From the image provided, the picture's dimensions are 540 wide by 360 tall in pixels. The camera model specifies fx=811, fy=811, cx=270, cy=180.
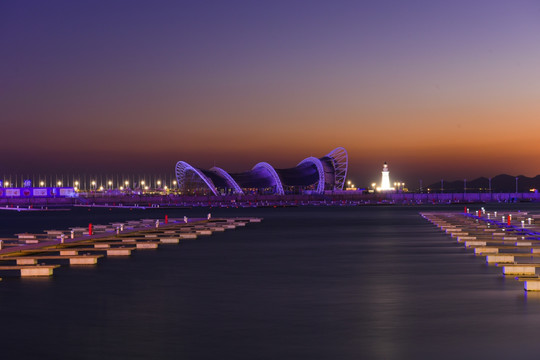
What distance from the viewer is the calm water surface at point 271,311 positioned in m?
17.2

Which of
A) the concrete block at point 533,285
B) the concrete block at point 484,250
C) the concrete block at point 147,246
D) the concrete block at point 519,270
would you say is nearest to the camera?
the concrete block at point 533,285

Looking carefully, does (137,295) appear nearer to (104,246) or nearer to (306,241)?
(104,246)

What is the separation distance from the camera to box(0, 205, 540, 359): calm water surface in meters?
17.2

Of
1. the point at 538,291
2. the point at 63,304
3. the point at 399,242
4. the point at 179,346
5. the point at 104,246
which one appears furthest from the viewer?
the point at 399,242

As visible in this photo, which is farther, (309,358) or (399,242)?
(399,242)

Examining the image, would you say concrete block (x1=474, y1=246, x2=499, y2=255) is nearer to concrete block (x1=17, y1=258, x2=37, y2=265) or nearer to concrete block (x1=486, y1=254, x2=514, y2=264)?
concrete block (x1=486, y1=254, x2=514, y2=264)

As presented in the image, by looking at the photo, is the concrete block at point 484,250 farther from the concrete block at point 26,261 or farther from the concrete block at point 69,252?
the concrete block at point 26,261

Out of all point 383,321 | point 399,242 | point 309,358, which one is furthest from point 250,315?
point 399,242

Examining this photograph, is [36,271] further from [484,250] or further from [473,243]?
[473,243]

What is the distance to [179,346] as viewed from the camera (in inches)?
686

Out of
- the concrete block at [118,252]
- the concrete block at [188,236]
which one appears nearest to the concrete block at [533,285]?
the concrete block at [118,252]

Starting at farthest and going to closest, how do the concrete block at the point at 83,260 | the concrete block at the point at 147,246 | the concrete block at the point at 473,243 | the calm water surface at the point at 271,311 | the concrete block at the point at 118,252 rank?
the concrete block at the point at 147,246 → the concrete block at the point at 473,243 → the concrete block at the point at 118,252 → the concrete block at the point at 83,260 → the calm water surface at the point at 271,311

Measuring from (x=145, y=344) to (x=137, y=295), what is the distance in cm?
877

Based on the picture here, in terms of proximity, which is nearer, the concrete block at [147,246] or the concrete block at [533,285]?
the concrete block at [533,285]
